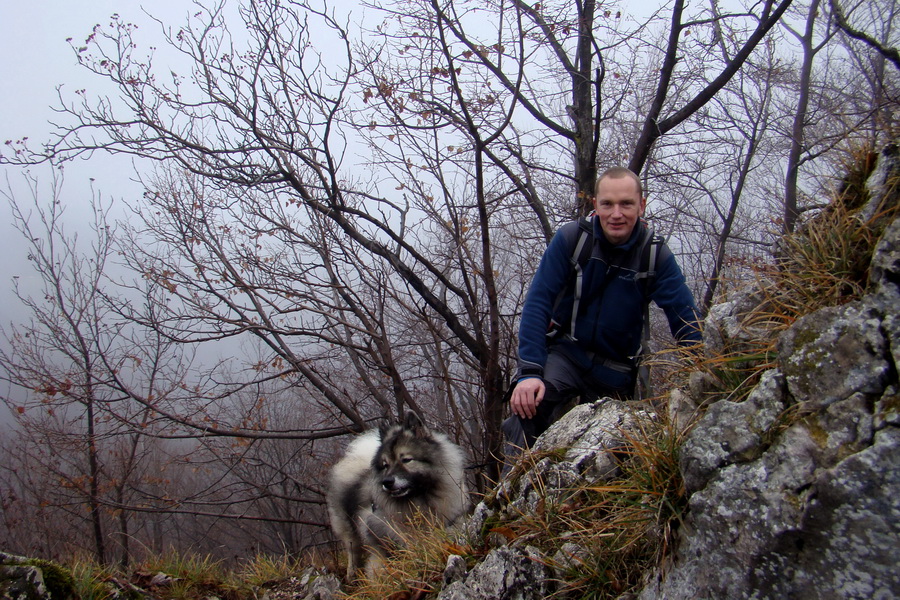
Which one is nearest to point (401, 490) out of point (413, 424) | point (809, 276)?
point (413, 424)

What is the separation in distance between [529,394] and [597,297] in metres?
0.83

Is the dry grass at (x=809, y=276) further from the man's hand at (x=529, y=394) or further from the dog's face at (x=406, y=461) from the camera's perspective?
the dog's face at (x=406, y=461)

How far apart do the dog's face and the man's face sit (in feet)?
7.94

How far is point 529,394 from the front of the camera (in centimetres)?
376

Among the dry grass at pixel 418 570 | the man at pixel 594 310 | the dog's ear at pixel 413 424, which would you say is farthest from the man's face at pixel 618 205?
the dog's ear at pixel 413 424

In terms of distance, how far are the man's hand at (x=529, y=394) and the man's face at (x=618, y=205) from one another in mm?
1092

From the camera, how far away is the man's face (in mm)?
3818

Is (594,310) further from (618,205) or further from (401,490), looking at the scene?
(401,490)

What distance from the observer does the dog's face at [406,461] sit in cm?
488

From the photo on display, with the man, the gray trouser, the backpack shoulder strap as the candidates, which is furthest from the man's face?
the gray trouser

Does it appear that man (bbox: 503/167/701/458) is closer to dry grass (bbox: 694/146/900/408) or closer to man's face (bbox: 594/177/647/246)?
man's face (bbox: 594/177/647/246)

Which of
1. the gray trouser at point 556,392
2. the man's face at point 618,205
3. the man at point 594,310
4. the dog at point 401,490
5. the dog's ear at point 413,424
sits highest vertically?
the man's face at point 618,205

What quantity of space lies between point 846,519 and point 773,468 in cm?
28

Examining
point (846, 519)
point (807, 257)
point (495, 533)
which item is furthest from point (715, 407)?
point (495, 533)
